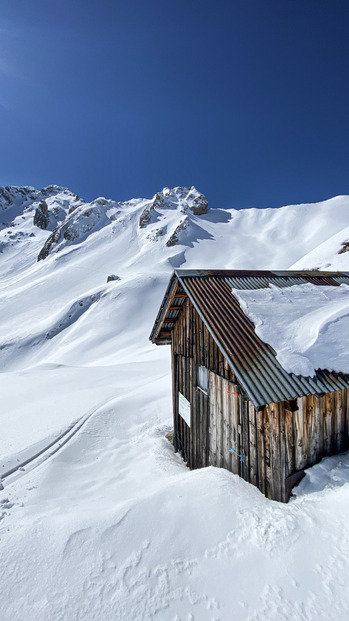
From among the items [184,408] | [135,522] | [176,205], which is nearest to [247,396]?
[135,522]

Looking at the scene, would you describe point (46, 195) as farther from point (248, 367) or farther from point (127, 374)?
point (248, 367)

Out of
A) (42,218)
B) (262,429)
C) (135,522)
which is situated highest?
(42,218)

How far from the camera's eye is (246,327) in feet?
19.4

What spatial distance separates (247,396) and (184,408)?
159 inches

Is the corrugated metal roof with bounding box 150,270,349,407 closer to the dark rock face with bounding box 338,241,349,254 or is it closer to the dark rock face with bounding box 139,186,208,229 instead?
the dark rock face with bounding box 338,241,349,254

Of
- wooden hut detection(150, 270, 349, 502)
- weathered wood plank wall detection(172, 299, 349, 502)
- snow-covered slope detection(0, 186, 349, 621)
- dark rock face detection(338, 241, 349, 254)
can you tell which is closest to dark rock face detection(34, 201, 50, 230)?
snow-covered slope detection(0, 186, 349, 621)

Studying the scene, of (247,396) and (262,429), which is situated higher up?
(247,396)

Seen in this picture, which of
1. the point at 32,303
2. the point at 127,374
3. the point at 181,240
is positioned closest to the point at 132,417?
the point at 127,374

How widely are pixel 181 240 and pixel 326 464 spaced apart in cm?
7342

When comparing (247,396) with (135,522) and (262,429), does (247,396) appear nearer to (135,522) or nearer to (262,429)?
(262,429)

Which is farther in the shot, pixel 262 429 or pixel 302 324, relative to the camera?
pixel 302 324

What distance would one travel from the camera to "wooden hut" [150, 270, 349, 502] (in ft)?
15.9

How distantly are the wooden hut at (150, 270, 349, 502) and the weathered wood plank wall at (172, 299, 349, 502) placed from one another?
0.7 inches

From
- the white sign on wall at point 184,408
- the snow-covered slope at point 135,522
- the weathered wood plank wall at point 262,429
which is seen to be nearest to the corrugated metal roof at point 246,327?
the weathered wood plank wall at point 262,429
